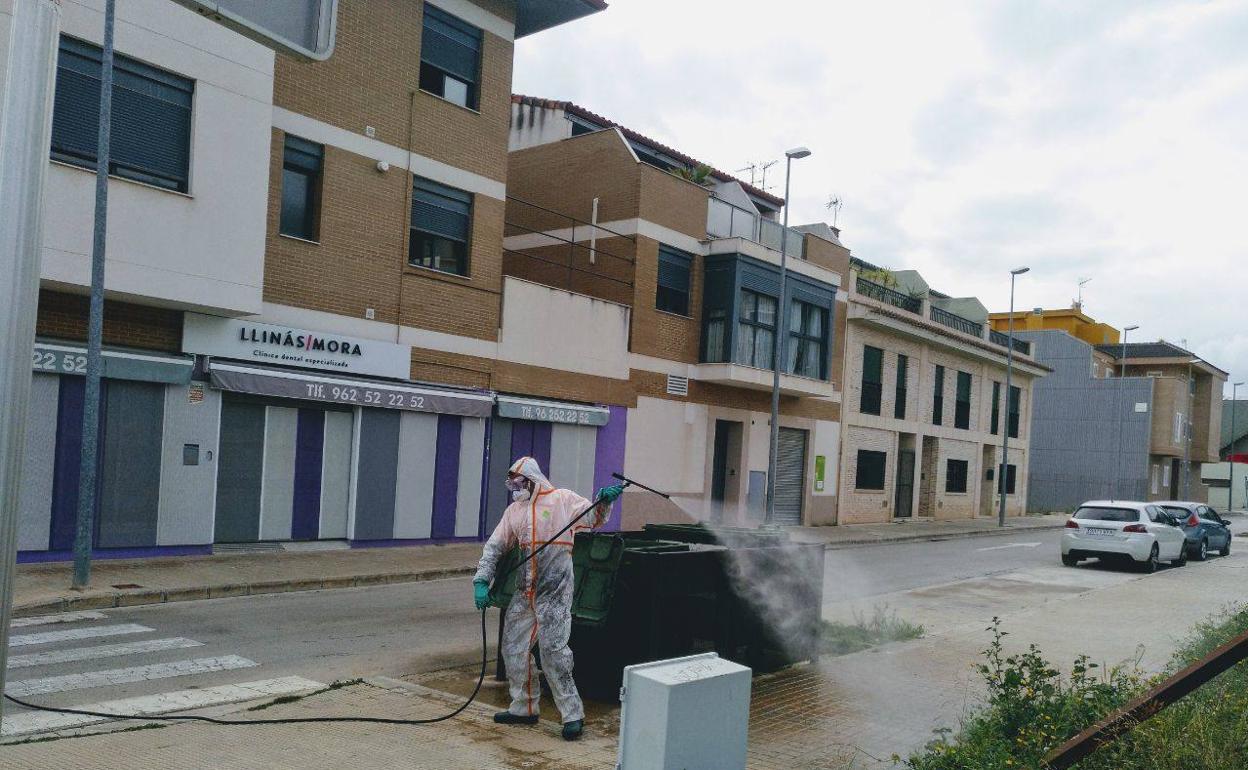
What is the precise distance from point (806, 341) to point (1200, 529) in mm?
11217

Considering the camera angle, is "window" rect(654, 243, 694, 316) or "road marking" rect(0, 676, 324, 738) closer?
"road marking" rect(0, 676, 324, 738)

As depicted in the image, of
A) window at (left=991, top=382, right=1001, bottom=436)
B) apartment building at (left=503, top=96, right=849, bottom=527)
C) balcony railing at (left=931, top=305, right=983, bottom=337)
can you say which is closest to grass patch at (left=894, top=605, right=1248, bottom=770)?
apartment building at (left=503, top=96, right=849, bottom=527)

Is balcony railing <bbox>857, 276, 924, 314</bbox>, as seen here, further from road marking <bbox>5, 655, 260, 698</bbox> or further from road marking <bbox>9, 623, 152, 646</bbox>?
road marking <bbox>5, 655, 260, 698</bbox>

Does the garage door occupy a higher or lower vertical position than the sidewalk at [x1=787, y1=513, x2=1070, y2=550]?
higher

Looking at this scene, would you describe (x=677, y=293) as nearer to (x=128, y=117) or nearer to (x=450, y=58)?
(x=450, y=58)

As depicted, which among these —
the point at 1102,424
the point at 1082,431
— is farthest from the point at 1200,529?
the point at 1082,431

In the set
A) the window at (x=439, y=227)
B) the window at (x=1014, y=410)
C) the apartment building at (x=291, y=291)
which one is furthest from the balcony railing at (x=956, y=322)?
the window at (x=439, y=227)

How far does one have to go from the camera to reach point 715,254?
25.0 m

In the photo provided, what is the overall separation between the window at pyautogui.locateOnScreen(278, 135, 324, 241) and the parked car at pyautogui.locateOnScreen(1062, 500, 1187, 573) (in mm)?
16807

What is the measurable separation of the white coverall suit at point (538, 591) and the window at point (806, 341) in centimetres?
2075

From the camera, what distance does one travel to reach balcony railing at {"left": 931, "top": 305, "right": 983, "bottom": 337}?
120 feet

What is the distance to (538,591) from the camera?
6.56 meters

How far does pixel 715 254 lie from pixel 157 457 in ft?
49.6

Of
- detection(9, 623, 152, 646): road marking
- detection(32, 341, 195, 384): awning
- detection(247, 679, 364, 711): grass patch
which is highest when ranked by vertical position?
detection(32, 341, 195, 384): awning
